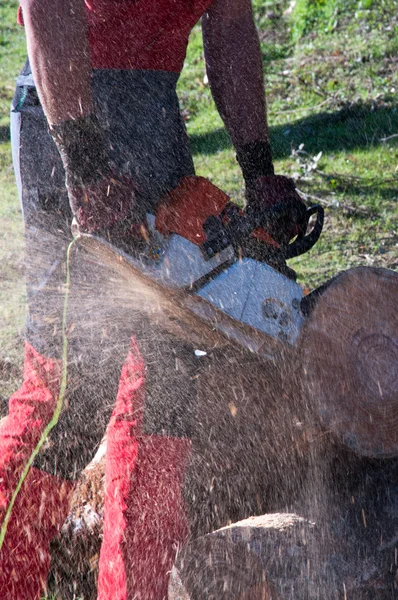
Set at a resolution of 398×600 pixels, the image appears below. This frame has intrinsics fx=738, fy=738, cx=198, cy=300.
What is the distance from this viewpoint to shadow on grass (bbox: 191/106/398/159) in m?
4.80

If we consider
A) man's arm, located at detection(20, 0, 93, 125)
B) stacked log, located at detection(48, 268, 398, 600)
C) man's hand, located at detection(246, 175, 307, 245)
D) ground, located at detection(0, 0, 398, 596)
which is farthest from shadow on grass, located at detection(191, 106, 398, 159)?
man's arm, located at detection(20, 0, 93, 125)

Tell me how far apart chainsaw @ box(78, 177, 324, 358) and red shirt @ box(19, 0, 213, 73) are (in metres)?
0.49

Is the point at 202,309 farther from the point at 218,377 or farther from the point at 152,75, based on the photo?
the point at 152,75

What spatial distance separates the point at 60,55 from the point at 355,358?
3.49 ft

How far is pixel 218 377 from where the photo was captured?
2.32 m

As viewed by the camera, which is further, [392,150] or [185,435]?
[392,150]

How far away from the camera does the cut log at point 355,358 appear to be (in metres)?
1.89

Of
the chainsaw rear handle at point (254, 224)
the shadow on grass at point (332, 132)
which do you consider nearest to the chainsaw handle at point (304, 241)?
the chainsaw rear handle at point (254, 224)

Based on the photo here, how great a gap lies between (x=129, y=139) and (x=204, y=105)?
150 inches

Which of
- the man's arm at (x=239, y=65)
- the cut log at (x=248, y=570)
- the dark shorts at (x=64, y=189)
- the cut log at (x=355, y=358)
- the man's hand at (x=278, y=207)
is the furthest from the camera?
the man's arm at (x=239, y=65)

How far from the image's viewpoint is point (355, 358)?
191 centimetres

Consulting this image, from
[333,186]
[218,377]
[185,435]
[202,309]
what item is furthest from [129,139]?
[333,186]

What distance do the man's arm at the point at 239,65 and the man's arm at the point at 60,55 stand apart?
63cm

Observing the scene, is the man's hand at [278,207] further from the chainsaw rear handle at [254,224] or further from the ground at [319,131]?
the ground at [319,131]
